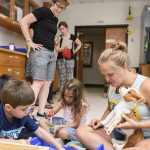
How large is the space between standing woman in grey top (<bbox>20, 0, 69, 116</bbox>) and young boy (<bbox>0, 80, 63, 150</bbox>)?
0.94 meters

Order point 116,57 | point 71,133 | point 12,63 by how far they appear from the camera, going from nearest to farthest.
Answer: point 116,57 < point 71,133 < point 12,63

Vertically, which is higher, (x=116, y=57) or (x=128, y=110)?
(x=116, y=57)

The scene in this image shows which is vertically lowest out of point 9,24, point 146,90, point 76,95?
point 76,95

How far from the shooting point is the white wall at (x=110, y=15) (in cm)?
502

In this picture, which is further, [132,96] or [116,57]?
[116,57]

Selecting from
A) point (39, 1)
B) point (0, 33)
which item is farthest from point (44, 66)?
point (39, 1)

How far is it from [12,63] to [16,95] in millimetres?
1902

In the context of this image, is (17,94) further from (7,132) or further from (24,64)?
(24,64)

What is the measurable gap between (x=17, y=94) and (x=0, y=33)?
9.01 ft

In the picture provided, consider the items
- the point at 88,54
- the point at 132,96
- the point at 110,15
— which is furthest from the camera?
the point at 88,54

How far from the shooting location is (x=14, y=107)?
1133mm

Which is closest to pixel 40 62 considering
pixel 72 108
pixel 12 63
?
pixel 72 108

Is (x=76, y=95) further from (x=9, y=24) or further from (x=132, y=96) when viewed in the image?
(x=9, y=24)

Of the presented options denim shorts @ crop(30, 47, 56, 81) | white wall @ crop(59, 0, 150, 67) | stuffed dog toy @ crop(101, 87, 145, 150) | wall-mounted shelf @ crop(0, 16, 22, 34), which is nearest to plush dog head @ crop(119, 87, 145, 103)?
stuffed dog toy @ crop(101, 87, 145, 150)
